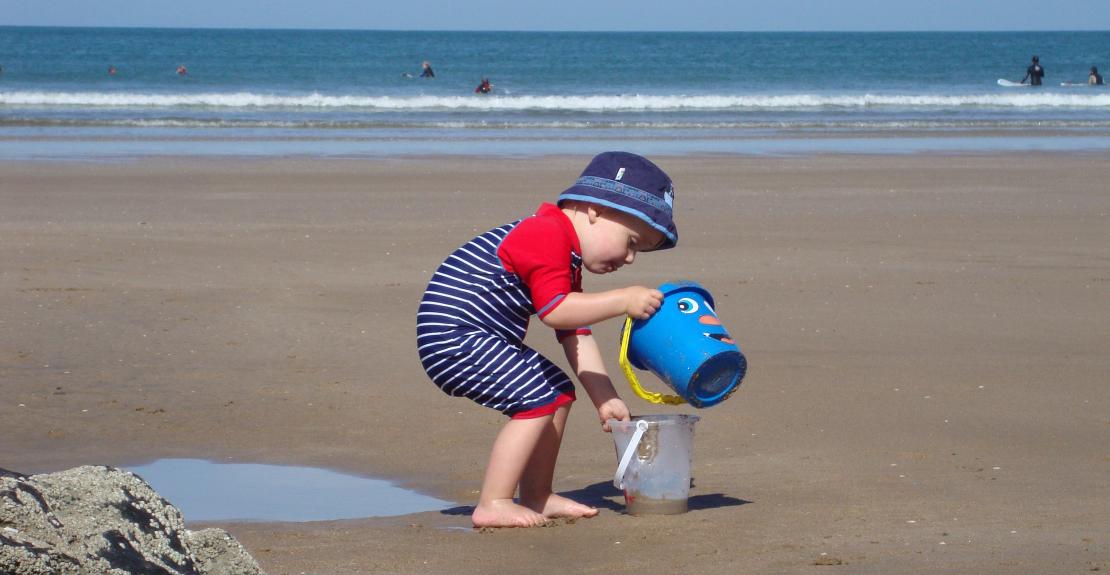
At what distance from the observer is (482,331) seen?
12.2 ft

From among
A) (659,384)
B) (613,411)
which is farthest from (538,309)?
(659,384)

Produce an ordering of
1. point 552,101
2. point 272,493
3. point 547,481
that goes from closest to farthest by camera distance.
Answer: point 547,481 < point 272,493 < point 552,101

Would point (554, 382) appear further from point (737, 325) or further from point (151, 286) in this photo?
point (151, 286)

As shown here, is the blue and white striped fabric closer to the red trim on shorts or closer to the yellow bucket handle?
the red trim on shorts

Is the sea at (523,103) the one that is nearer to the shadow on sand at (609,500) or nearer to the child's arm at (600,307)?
the shadow on sand at (609,500)

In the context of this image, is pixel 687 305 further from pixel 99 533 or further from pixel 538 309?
pixel 99 533

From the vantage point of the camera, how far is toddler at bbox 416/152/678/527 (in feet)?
11.7

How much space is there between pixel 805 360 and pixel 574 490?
1.93 m

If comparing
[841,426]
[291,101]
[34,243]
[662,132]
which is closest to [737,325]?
[841,426]

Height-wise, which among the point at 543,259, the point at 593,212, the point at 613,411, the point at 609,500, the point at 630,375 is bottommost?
the point at 609,500

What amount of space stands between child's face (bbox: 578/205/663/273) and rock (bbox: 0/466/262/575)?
1.30m

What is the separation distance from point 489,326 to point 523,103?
28843mm

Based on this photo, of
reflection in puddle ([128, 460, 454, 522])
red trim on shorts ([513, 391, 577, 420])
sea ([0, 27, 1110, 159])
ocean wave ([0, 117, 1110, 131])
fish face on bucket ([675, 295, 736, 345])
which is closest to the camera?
fish face on bucket ([675, 295, 736, 345])

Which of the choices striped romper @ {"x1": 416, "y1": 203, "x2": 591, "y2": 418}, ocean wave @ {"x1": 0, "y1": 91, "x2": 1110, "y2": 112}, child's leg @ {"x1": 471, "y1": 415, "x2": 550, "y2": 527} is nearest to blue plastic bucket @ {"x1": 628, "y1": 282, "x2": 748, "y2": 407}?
striped romper @ {"x1": 416, "y1": 203, "x2": 591, "y2": 418}
